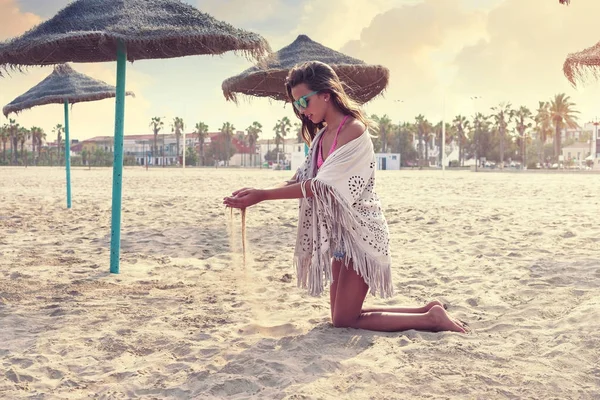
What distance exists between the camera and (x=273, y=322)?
Answer: 346 centimetres

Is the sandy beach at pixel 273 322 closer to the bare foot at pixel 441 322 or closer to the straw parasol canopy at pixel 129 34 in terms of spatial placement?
the bare foot at pixel 441 322

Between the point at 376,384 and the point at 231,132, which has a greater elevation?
the point at 231,132

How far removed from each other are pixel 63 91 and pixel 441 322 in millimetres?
8086

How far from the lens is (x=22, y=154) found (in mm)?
66750

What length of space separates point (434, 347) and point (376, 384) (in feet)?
1.83

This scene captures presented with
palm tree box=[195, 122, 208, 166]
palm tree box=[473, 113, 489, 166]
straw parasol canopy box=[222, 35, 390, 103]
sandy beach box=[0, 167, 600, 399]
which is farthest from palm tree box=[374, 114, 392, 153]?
sandy beach box=[0, 167, 600, 399]

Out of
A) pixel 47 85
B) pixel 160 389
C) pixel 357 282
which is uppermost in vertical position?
pixel 47 85

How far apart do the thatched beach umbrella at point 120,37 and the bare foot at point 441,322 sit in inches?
110

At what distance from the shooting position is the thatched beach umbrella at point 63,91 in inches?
363

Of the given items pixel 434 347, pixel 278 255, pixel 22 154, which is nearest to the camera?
pixel 434 347

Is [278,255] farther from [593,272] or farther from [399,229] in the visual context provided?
[593,272]

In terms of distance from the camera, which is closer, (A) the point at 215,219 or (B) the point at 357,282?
(B) the point at 357,282

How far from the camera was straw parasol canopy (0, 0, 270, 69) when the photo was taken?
4418 millimetres

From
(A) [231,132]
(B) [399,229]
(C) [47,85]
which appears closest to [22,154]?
(A) [231,132]
